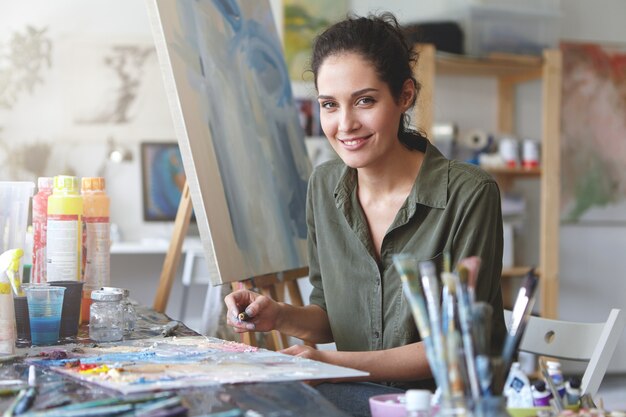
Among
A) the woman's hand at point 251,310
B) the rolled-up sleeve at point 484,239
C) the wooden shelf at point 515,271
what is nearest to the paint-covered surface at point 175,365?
the woman's hand at point 251,310

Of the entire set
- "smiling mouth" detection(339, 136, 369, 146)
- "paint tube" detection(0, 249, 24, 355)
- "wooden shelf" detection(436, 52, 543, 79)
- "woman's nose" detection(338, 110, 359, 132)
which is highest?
"wooden shelf" detection(436, 52, 543, 79)

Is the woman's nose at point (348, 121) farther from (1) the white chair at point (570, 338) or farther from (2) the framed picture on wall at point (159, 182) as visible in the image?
(2) the framed picture on wall at point (159, 182)

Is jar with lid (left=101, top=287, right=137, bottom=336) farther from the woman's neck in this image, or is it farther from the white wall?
the white wall

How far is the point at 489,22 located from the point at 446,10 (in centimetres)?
25

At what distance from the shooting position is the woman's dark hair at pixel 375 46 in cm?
180

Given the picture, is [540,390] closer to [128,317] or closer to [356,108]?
[356,108]

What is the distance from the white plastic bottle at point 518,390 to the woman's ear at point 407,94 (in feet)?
2.36

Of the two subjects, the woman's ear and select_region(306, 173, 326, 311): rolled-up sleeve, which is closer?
the woman's ear

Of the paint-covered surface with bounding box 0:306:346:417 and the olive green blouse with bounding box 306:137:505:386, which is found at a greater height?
the olive green blouse with bounding box 306:137:505:386

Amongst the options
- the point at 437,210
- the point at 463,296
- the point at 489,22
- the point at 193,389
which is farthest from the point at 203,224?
the point at 489,22

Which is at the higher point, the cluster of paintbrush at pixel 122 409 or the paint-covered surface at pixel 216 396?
the cluster of paintbrush at pixel 122 409

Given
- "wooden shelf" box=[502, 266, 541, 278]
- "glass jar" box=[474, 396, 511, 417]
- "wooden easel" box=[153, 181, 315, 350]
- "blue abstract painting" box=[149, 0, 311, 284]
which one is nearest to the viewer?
"glass jar" box=[474, 396, 511, 417]

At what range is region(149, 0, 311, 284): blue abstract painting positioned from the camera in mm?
2049

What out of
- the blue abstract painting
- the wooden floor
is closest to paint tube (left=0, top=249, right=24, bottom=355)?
the blue abstract painting
